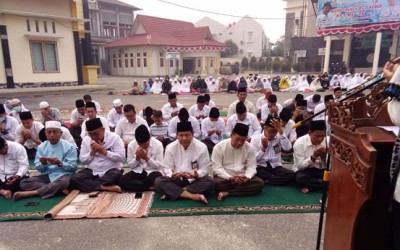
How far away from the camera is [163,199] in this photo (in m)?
3.92

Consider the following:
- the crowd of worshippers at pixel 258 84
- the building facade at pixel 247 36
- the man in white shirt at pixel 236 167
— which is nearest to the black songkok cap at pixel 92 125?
the man in white shirt at pixel 236 167

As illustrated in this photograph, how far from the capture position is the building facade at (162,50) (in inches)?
1150

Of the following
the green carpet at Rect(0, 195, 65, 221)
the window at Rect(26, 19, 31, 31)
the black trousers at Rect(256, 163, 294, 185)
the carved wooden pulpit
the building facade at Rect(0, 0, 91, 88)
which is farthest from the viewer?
the window at Rect(26, 19, 31, 31)

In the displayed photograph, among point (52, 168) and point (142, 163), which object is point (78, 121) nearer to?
point (52, 168)

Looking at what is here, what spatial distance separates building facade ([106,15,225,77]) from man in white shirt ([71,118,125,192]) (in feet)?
81.2

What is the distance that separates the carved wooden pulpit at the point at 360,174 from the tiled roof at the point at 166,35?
1097 inches

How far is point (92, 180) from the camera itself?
422cm

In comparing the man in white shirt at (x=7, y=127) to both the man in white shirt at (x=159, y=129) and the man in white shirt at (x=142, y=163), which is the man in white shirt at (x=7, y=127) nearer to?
the man in white shirt at (x=159, y=129)

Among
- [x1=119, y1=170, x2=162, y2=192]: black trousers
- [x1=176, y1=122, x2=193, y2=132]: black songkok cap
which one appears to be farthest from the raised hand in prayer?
[x1=176, y1=122, x2=193, y2=132]: black songkok cap

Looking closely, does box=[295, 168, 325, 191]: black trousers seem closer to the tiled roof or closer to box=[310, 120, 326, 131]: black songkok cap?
box=[310, 120, 326, 131]: black songkok cap

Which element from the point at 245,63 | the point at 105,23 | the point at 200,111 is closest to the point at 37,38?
the point at 200,111

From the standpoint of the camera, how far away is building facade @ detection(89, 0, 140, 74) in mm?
32938

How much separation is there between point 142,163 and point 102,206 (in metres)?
0.87

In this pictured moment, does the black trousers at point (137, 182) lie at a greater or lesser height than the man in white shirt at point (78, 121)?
lesser
